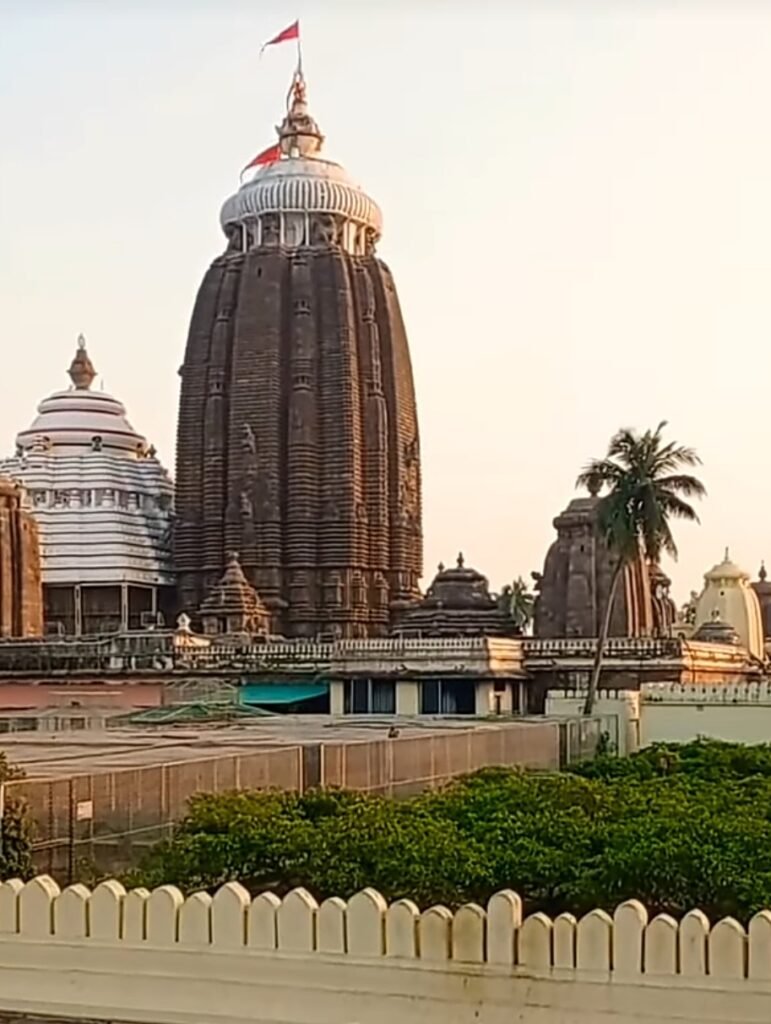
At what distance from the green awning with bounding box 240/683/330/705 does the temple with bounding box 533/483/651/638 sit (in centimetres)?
1528

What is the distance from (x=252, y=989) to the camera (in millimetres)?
8508

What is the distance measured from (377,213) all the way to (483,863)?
65.9 m

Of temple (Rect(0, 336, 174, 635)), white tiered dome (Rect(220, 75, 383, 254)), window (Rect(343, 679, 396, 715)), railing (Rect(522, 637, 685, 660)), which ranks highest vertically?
white tiered dome (Rect(220, 75, 383, 254))

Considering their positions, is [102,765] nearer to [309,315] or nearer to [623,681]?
[623,681]

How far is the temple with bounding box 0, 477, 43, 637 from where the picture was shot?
63.5 m

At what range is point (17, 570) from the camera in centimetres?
6419

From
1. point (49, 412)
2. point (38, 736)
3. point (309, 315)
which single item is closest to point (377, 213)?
point (309, 315)

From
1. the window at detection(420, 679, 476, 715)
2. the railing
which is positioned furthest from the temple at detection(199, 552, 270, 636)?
the railing

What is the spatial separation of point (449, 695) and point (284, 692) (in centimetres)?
565

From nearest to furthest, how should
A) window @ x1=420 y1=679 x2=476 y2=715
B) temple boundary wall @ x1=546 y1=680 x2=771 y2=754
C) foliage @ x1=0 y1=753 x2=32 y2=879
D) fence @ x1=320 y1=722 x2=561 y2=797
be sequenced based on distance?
foliage @ x1=0 y1=753 x2=32 y2=879
fence @ x1=320 y1=722 x2=561 y2=797
temple boundary wall @ x1=546 y1=680 x2=771 y2=754
window @ x1=420 y1=679 x2=476 y2=715

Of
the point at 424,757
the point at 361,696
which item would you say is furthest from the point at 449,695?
the point at 424,757

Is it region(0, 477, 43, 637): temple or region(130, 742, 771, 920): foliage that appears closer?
region(130, 742, 771, 920): foliage

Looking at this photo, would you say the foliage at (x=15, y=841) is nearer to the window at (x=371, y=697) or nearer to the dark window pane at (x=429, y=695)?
the dark window pane at (x=429, y=695)

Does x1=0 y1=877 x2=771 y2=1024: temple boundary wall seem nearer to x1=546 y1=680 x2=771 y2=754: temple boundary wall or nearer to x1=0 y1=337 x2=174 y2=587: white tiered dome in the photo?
x1=546 y1=680 x2=771 y2=754: temple boundary wall
